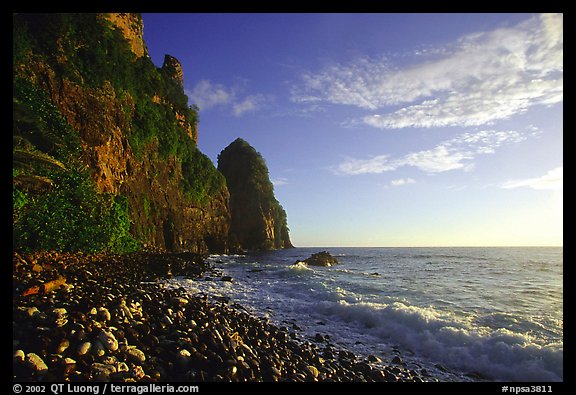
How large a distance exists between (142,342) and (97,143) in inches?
782

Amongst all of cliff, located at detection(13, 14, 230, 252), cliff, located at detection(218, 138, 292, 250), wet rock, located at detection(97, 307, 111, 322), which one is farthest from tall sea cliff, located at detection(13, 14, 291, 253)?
cliff, located at detection(218, 138, 292, 250)

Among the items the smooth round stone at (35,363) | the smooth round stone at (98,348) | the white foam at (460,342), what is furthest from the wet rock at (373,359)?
the smooth round stone at (35,363)

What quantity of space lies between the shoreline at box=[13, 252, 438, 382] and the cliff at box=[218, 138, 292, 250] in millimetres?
66488

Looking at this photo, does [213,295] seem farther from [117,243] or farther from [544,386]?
[544,386]

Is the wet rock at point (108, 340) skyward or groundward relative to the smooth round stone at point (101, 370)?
skyward

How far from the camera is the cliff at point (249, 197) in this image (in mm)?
77625

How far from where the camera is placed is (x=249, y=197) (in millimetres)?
79312

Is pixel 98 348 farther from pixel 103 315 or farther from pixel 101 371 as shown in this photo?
pixel 103 315

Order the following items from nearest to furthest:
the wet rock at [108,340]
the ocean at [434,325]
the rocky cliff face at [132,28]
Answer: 1. the wet rock at [108,340]
2. the ocean at [434,325]
3. the rocky cliff face at [132,28]

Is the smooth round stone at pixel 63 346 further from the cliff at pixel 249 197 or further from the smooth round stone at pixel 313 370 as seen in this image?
the cliff at pixel 249 197

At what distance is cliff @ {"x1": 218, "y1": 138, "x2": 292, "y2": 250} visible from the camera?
255 feet

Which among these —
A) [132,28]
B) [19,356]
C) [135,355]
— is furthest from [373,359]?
[132,28]

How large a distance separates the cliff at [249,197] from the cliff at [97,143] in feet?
117

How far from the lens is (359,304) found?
12422 millimetres
